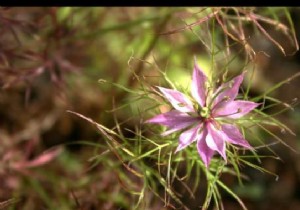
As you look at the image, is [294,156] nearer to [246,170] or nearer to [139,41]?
[246,170]

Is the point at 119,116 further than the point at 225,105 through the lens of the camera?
Yes

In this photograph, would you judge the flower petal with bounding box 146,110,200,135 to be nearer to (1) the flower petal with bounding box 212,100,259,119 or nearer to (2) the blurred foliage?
(1) the flower petal with bounding box 212,100,259,119

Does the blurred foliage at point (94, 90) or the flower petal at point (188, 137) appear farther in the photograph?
the blurred foliage at point (94, 90)

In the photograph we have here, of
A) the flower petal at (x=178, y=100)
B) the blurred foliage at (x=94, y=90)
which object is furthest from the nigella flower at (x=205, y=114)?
the blurred foliage at (x=94, y=90)

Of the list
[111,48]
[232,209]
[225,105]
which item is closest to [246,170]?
[232,209]

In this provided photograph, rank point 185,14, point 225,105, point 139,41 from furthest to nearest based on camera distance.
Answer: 1. point 139,41
2. point 185,14
3. point 225,105

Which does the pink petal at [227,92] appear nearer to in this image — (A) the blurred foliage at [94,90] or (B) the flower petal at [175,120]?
(B) the flower petal at [175,120]

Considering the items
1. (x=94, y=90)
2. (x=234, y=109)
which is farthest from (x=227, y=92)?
(x=94, y=90)

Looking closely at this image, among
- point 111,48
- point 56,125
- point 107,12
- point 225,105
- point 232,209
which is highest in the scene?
point 225,105
